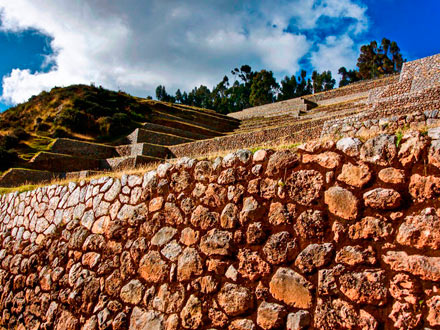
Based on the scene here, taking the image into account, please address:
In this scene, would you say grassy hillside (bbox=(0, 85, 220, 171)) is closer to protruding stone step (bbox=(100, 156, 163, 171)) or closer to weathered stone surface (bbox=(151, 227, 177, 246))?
protruding stone step (bbox=(100, 156, 163, 171))

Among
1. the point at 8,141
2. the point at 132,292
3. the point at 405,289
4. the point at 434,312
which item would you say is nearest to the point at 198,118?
the point at 8,141

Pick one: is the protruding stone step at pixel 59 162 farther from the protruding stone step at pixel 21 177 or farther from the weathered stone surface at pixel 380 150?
the weathered stone surface at pixel 380 150

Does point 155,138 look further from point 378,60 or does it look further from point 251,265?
point 378,60

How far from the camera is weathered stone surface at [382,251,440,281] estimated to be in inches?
89.8

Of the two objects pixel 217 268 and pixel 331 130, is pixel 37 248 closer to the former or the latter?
pixel 217 268

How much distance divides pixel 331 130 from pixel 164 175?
7.50 meters

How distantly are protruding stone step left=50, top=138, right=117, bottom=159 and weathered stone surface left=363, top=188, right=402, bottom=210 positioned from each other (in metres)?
18.3

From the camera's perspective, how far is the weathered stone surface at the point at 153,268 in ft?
13.5

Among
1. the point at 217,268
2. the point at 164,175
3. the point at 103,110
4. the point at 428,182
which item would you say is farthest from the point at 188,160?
the point at 103,110

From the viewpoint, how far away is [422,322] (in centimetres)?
225

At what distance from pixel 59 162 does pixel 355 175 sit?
16931 mm

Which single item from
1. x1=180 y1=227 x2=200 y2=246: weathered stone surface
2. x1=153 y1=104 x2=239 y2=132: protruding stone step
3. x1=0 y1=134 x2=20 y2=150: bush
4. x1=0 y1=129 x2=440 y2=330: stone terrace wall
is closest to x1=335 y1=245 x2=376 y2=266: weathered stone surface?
x1=0 y1=129 x2=440 y2=330: stone terrace wall

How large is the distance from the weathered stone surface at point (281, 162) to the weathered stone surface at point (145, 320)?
211 centimetres

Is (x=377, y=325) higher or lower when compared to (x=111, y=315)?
higher
